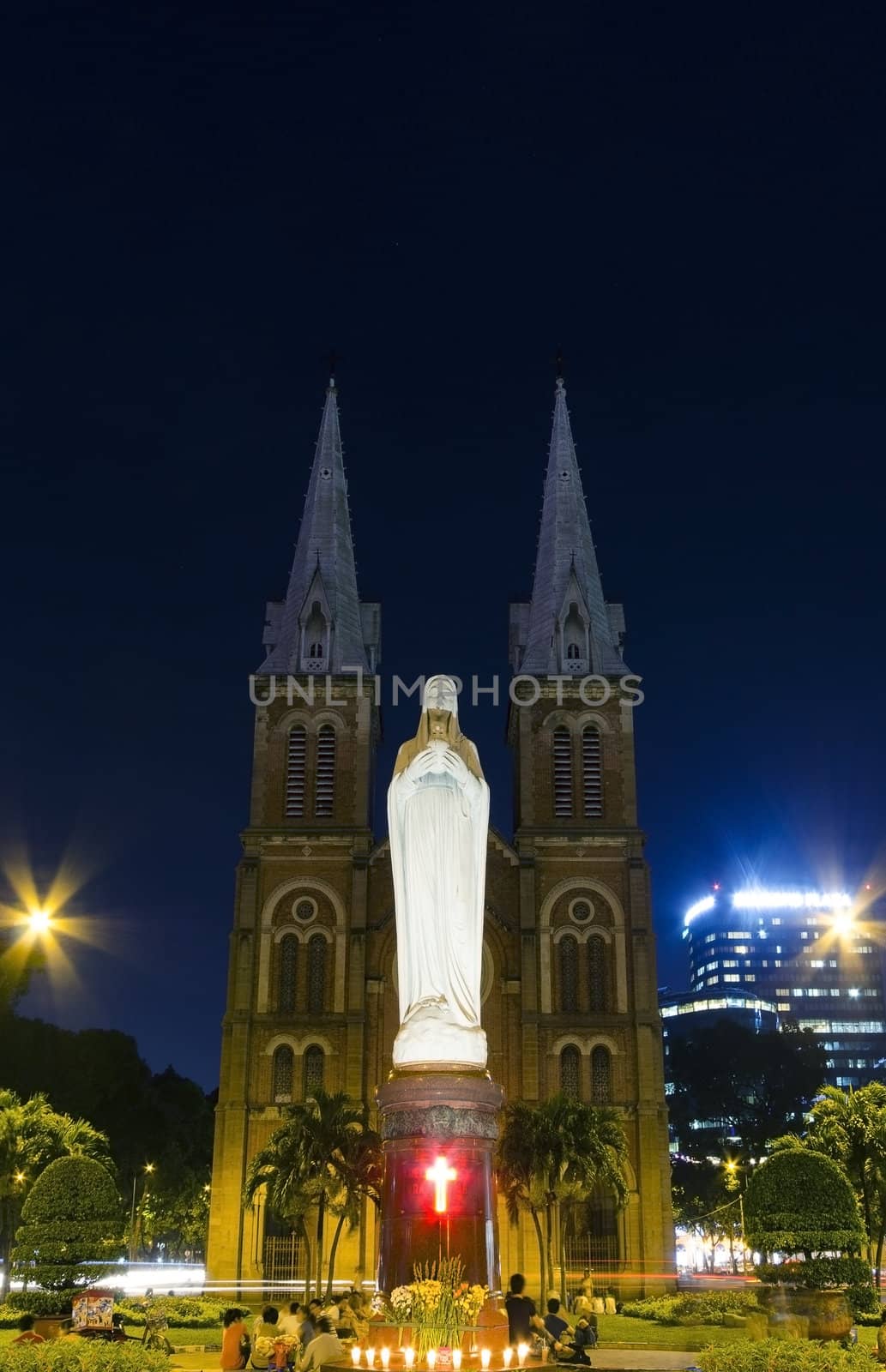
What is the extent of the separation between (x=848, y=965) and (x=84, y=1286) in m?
136

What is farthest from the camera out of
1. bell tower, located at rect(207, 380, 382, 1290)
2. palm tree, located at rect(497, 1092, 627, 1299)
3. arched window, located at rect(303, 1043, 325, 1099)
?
arched window, located at rect(303, 1043, 325, 1099)

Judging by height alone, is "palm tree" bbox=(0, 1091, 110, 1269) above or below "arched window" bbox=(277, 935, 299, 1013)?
below

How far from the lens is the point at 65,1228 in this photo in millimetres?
22016

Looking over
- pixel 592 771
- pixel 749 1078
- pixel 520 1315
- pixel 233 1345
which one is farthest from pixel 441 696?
pixel 749 1078

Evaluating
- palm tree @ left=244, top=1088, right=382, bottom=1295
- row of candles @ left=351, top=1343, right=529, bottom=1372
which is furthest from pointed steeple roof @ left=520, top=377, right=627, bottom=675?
row of candles @ left=351, top=1343, right=529, bottom=1372

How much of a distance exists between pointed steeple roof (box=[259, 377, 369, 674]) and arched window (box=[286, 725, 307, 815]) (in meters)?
2.67

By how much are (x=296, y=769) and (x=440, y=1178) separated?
36.3 metres

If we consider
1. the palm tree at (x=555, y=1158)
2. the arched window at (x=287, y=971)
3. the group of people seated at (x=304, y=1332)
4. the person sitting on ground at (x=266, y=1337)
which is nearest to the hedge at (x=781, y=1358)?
the group of people seated at (x=304, y=1332)

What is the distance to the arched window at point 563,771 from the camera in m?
48.7

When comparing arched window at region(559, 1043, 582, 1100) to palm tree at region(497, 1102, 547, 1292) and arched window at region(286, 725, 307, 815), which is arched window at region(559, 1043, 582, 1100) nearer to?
palm tree at region(497, 1102, 547, 1292)

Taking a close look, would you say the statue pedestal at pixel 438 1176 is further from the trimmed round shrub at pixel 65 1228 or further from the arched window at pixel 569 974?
the arched window at pixel 569 974

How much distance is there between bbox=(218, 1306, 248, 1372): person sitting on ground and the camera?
53.3 ft

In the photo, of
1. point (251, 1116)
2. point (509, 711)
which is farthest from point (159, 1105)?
point (509, 711)

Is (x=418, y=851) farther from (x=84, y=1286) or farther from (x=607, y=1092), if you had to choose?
(x=607, y=1092)
